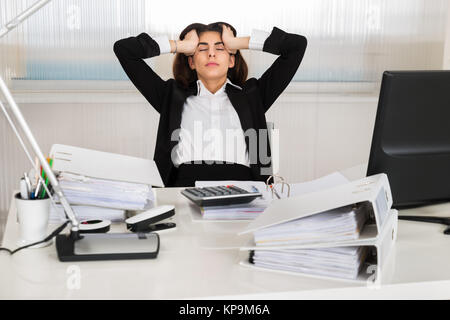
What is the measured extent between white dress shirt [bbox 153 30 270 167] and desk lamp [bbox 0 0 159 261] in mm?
1190

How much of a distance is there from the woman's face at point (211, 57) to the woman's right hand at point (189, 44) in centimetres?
2

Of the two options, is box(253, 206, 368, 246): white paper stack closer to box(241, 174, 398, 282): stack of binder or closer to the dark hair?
box(241, 174, 398, 282): stack of binder

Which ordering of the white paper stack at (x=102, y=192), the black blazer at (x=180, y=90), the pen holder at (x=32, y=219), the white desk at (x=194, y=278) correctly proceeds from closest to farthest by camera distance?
the white desk at (x=194, y=278), the pen holder at (x=32, y=219), the white paper stack at (x=102, y=192), the black blazer at (x=180, y=90)

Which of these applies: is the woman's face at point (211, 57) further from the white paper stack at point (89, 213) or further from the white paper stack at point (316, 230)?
the white paper stack at point (316, 230)

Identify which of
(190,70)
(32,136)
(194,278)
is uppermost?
(190,70)

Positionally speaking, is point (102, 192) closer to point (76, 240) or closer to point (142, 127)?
point (76, 240)

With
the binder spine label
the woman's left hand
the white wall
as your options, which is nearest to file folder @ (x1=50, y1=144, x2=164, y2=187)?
the binder spine label

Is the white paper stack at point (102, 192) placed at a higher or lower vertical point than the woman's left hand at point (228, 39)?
lower

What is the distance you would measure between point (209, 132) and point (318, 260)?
1.39m

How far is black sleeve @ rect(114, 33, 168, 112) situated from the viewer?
2254 mm

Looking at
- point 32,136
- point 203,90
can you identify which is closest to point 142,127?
point 203,90

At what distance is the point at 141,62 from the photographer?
2303 millimetres

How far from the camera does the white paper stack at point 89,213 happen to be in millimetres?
1225

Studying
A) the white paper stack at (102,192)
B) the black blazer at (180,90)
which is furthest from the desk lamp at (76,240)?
the black blazer at (180,90)
